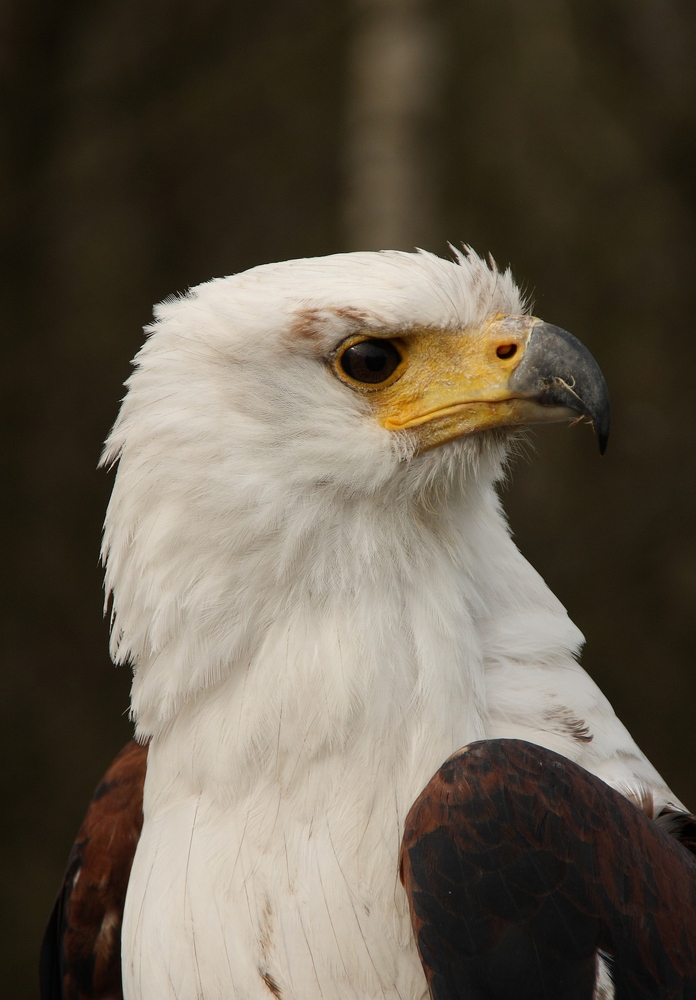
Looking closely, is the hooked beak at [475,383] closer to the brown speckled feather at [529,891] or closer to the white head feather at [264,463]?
the white head feather at [264,463]

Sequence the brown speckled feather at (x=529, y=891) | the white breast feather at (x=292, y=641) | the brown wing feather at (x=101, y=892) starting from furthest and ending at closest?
the brown wing feather at (x=101, y=892)
the white breast feather at (x=292, y=641)
the brown speckled feather at (x=529, y=891)

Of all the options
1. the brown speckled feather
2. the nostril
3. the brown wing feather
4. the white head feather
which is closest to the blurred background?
the brown wing feather

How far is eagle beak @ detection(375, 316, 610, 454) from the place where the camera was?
2.06m

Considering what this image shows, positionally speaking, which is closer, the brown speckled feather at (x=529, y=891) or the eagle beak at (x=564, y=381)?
the brown speckled feather at (x=529, y=891)

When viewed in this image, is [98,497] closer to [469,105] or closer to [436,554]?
[469,105]

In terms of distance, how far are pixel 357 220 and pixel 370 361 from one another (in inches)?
148

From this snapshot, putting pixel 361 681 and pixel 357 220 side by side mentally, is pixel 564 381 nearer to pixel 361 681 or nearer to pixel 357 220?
pixel 361 681

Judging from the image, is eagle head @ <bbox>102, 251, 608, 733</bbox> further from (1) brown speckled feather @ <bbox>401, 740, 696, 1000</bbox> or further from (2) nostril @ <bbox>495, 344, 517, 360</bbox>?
(1) brown speckled feather @ <bbox>401, 740, 696, 1000</bbox>

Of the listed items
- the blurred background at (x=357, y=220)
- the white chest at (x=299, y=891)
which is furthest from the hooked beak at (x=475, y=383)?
the blurred background at (x=357, y=220)

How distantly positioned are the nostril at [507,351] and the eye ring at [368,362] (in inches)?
8.4

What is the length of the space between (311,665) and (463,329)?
0.78m

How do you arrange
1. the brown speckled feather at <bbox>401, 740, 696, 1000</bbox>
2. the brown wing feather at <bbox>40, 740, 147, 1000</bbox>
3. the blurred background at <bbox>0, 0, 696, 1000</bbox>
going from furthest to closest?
the blurred background at <bbox>0, 0, 696, 1000</bbox>, the brown wing feather at <bbox>40, 740, 147, 1000</bbox>, the brown speckled feather at <bbox>401, 740, 696, 1000</bbox>

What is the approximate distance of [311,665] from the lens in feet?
6.59

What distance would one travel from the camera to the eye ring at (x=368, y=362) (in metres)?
2.05
